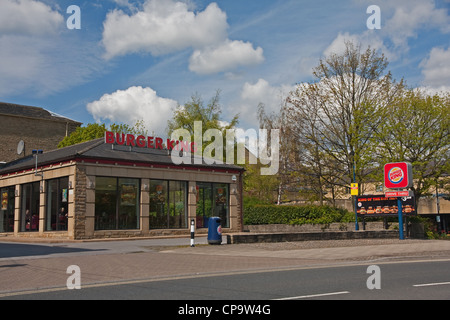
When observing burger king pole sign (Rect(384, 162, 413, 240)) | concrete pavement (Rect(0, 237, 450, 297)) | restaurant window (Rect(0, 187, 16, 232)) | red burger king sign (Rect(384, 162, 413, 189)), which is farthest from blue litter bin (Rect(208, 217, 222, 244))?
restaurant window (Rect(0, 187, 16, 232))

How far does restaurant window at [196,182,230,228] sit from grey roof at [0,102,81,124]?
2903 centimetres

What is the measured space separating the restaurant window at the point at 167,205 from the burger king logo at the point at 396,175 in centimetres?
1270

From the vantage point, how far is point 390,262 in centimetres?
1505

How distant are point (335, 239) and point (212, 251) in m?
7.41

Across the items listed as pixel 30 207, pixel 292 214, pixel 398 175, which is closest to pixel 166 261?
pixel 398 175

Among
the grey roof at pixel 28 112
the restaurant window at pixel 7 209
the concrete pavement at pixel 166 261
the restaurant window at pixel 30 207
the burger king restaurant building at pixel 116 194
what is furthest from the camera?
the grey roof at pixel 28 112

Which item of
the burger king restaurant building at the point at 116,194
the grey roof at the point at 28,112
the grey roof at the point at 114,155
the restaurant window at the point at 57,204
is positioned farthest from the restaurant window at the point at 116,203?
the grey roof at the point at 28,112

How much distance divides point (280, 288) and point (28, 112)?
5053 centimetres

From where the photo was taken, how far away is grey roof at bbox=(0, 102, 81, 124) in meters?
51.0

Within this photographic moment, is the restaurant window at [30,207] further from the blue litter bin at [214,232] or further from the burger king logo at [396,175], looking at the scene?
the burger king logo at [396,175]

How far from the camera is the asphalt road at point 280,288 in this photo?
8.27 m

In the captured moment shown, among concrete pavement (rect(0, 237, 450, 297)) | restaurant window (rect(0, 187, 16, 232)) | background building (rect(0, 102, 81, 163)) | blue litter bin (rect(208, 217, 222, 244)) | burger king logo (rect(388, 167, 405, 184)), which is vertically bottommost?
concrete pavement (rect(0, 237, 450, 297))

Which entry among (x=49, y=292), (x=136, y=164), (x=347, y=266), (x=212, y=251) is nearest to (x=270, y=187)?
(x=136, y=164)

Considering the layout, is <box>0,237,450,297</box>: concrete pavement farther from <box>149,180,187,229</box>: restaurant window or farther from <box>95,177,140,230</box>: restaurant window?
<box>149,180,187,229</box>: restaurant window
